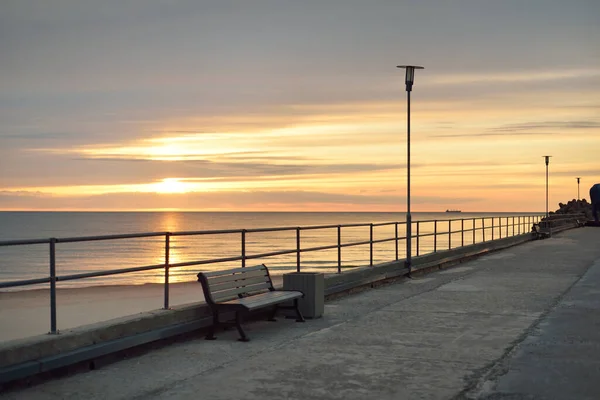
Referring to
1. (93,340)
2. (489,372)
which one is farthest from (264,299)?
Answer: (489,372)

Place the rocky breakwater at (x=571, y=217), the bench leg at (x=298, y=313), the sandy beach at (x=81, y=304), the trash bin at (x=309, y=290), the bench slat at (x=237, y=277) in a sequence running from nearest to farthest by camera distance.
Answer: the bench slat at (x=237, y=277)
the bench leg at (x=298, y=313)
the trash bin at (x=309, y=290)
the sandy beach at (x=81, y=304)
the rocky breakwater at (x=571, y=217)

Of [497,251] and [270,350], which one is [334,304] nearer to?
[270,350]

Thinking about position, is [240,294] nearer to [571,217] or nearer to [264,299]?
[264,299]

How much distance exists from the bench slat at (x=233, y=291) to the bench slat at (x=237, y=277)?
119 mm

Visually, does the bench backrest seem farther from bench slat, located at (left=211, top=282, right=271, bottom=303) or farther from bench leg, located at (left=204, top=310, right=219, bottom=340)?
bench leg, located at (left=204, top=310, right=219, bottom=340)

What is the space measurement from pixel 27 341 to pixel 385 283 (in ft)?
33.9

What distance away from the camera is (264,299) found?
401 inches

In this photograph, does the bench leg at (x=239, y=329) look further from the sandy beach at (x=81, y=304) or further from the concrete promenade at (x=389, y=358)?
→ the sandy beach at (x=81, y=304)

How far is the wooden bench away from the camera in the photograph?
9.52 meters

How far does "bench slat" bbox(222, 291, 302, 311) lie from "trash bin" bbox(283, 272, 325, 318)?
10.0 inches

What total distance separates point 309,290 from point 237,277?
144 centimetres

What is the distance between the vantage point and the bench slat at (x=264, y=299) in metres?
9.56

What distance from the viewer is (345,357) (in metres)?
8.30

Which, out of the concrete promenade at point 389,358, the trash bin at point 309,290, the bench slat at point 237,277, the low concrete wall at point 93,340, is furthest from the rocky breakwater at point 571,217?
the low concrete wall at point 93,340
